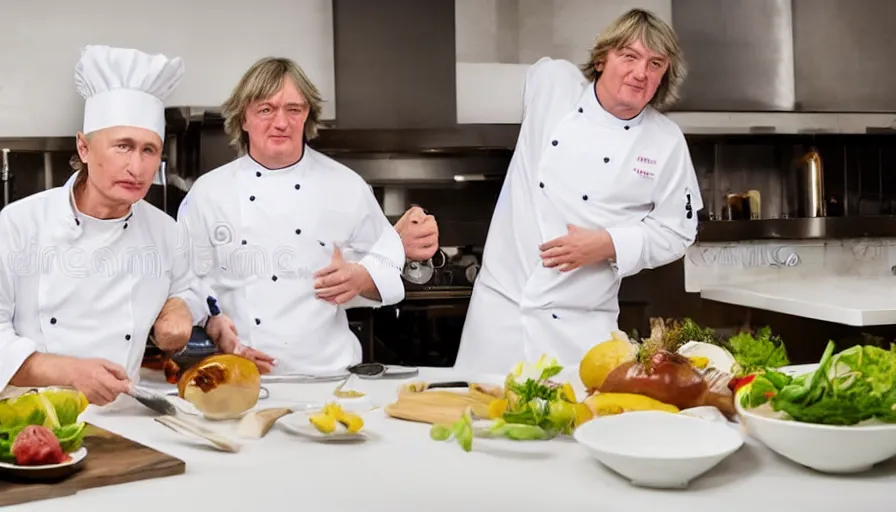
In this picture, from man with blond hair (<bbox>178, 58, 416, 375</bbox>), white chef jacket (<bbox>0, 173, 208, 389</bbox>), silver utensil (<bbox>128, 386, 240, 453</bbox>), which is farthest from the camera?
man with blond hair (<bbox>178, 58, 416, 375</bbox>)

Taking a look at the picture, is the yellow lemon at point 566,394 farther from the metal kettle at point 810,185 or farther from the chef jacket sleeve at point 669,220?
the metal kettle at point 810,185

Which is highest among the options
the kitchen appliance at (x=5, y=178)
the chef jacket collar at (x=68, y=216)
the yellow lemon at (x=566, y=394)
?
the kitchen appliance at (x=5, y=178)

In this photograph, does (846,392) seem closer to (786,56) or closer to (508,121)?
(508,121)

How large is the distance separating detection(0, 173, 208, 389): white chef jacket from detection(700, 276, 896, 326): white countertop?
199 cm

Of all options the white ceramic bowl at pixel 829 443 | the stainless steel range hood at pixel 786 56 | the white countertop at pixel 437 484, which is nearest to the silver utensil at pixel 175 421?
the white countertop at pixel 437 484

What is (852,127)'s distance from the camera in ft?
11.3

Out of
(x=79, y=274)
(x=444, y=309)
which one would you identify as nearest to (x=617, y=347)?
(x=79, y=274)

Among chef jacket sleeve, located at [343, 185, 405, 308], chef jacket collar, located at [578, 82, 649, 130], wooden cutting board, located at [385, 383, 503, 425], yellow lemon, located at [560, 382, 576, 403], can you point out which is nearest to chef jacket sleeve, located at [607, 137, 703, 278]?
chef jacket collar, located at [578, 82, 649, 130]

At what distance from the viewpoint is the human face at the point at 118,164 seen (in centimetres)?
172

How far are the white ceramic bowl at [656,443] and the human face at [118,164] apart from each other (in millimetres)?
A: 1081

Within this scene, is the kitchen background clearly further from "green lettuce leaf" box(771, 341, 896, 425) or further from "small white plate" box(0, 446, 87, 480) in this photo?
"small white plate" box(0, 446, 87, 480)

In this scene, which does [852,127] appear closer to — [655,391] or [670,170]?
[670,170]

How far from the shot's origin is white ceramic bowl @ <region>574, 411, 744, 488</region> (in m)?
0.95

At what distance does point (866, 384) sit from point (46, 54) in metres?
2.79
